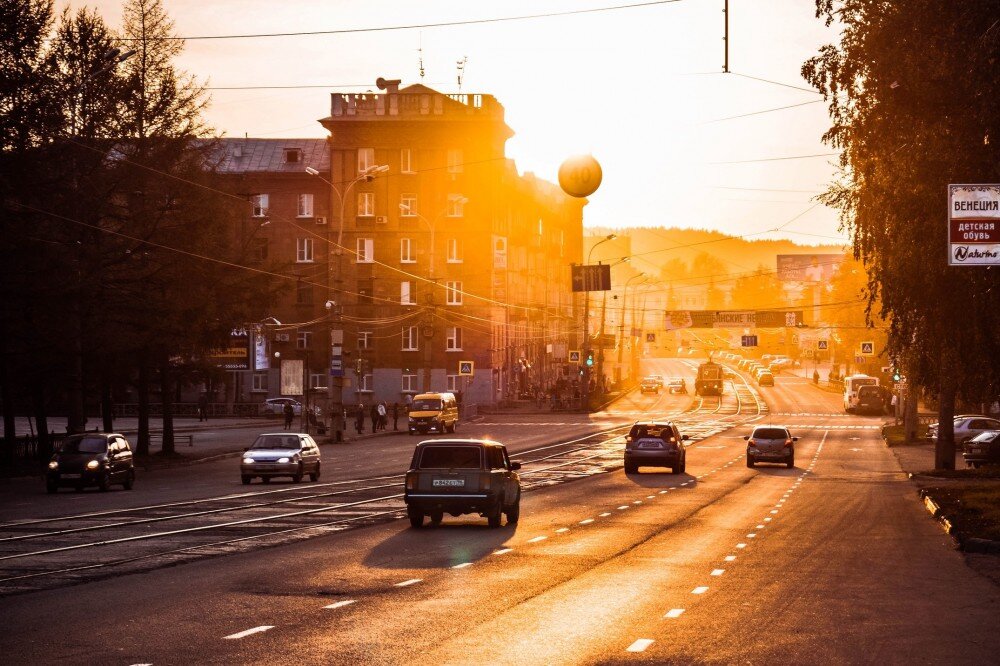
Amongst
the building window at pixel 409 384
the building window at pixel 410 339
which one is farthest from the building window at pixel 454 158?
the building window at pixel 409 384

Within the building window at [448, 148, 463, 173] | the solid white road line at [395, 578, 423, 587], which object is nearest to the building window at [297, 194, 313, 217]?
the building window at [448, 148, 463, 173]

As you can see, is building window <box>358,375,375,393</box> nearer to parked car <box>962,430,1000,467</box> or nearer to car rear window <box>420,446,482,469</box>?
parked car <box>962,430,1000,467</box>

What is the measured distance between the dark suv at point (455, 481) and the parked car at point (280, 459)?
52.4 ft

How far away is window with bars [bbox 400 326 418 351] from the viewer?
103 meters

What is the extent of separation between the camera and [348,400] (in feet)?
343

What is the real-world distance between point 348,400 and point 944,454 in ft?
210

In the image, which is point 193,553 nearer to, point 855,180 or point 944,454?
point 855,180

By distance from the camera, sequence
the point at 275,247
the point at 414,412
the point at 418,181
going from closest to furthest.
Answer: the point at 414,412 < the point at 418,181 < the point at 275,247

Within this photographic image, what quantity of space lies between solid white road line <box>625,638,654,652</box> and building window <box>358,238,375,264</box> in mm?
91908

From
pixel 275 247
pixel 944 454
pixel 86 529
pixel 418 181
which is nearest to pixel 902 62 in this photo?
pixel 86 529

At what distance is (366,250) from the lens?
104 metres

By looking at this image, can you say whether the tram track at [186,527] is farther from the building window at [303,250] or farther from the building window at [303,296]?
the building window at [303,250]

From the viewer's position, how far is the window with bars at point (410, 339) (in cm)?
10288

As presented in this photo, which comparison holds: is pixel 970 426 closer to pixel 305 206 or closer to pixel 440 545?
pixel 440 545
